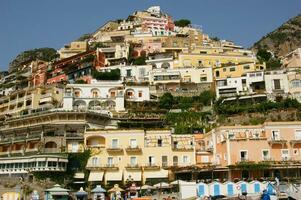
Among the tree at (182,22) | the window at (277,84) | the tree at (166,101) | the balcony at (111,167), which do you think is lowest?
the balcony at (111,167)

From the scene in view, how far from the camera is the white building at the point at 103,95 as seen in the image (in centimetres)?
6725

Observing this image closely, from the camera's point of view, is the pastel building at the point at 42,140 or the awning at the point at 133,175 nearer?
the awning at the point at 133,175

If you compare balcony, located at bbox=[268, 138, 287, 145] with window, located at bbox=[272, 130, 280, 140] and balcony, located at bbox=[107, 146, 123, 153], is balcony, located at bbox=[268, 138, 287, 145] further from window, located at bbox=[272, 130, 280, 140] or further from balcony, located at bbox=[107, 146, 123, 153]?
balcony, located at bbox=[107, 146, 123, 153]

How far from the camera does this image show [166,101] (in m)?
68.3

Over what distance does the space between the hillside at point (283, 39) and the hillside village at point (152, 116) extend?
27.7 metres

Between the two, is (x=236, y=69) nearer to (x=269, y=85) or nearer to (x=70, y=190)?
(x=269, y=85)

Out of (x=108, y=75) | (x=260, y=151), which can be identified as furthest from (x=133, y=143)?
(x=108, y=75)

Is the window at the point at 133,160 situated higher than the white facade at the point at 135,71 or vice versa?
the white facade at the point at 135,71

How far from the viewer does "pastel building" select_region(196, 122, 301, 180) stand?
149 feet

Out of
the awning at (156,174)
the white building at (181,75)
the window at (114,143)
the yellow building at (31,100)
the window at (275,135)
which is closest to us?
the window at (275,135)

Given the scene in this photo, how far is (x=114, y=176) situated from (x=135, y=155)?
350cm

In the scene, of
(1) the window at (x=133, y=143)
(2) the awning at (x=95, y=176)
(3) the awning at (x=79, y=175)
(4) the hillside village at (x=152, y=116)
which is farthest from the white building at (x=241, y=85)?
(3) the awning at (x=79, y=175)

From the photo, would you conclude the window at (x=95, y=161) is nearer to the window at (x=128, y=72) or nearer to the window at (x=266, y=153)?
the window at (x=266, y=153)

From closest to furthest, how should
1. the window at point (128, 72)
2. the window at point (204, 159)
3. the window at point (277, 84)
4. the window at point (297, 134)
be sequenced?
the window at point (297, 134)
the window at point (204, 159)
the window at point (277, 84)
the window at point (128, 72)
